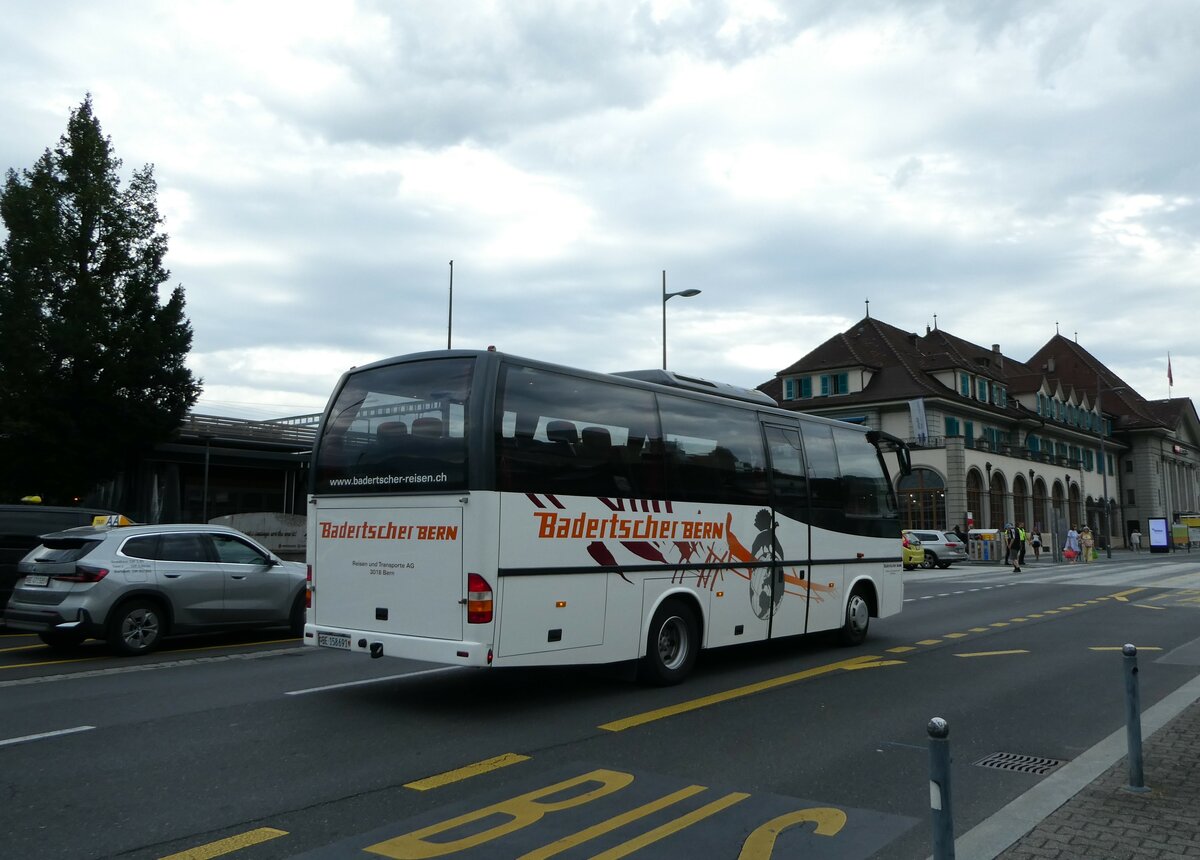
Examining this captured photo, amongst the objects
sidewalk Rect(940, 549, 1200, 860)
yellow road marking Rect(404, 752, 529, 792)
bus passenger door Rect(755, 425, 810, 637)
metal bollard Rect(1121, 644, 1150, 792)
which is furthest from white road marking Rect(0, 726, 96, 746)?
metal bollard Rect(1121, 644, 1150, 792)

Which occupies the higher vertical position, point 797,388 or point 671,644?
point 797,388

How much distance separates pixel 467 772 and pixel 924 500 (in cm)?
5662

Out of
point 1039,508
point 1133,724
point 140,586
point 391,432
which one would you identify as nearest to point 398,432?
point 391,432

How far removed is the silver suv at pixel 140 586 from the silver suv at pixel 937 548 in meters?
34.0

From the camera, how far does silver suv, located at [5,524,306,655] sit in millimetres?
12031

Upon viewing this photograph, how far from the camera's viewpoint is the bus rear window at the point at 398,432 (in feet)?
28.5

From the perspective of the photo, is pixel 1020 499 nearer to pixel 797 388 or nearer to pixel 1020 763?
pixel 797 388

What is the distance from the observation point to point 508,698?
9.52 m

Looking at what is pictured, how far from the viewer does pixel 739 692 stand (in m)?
A: 9.88

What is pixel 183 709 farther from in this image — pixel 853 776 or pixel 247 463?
pixel 247 463

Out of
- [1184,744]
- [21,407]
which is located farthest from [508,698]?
[21,407]

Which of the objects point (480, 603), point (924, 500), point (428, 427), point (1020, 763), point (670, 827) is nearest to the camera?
point (670, 827)

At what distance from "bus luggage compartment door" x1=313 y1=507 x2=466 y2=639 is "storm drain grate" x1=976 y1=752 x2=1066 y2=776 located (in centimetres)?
418

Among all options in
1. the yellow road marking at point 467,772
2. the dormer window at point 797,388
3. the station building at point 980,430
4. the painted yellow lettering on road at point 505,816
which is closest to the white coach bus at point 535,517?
the yellow road marking at point 467,772
